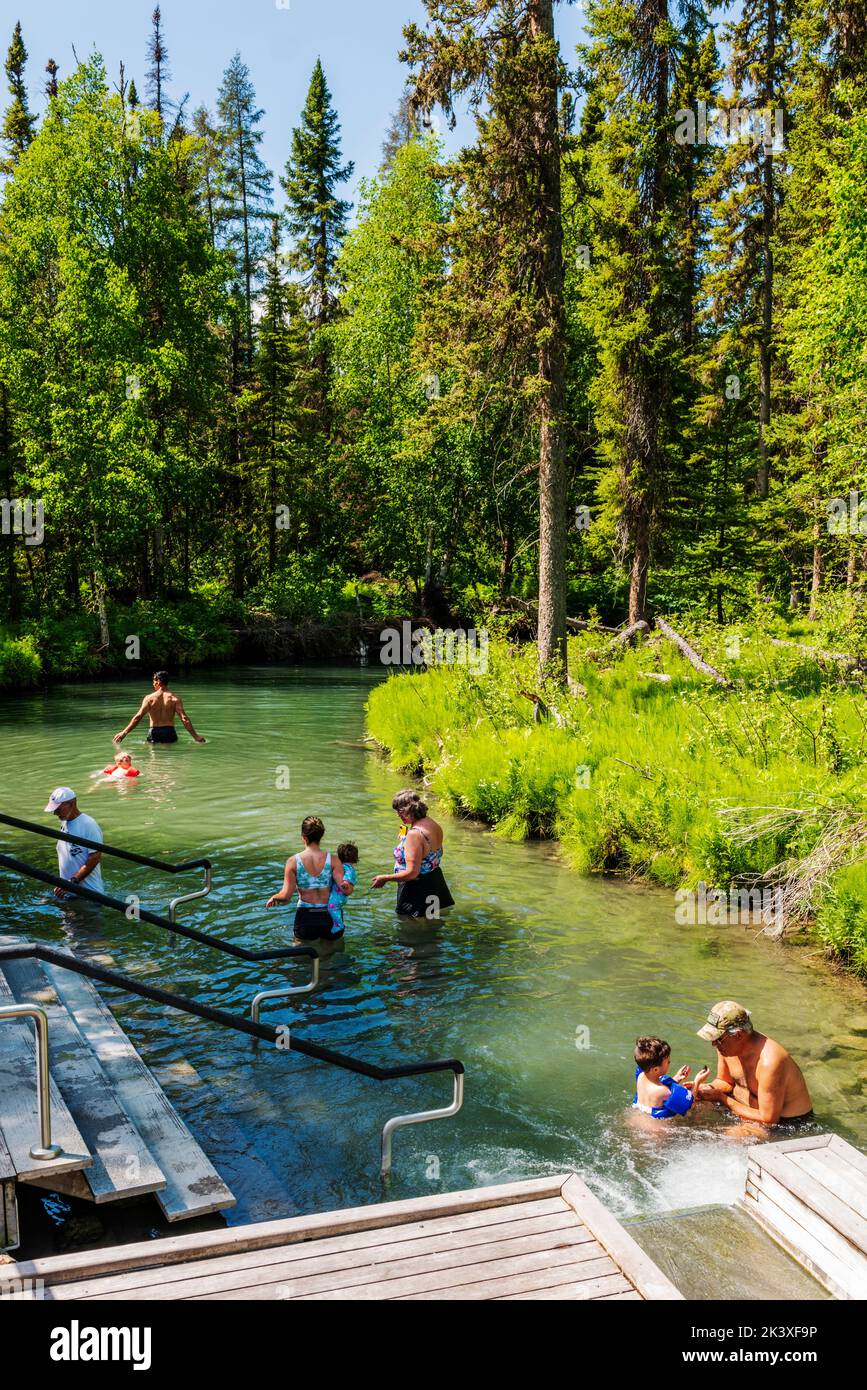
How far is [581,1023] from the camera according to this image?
9.02 m

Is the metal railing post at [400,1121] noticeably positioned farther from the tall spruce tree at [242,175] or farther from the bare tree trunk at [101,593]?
the tall spruce tree at [242,175]

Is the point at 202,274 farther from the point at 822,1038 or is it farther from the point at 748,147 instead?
the point at 822,1038

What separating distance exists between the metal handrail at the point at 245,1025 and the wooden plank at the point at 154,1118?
790 millimetres

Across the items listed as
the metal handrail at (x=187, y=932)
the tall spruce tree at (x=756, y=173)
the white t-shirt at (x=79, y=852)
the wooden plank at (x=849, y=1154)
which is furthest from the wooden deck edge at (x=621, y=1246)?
the tall spruce tree at (x=756, y=173)

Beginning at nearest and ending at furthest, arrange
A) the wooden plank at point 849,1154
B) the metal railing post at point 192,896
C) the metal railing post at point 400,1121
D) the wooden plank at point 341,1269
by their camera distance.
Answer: the wooden plank at point 341,1269 → the wooden plank at point 849,1154 → the metal railing post at point 400,1121 → the metal railing post at point 192,896

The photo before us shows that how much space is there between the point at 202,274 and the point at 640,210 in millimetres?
25710

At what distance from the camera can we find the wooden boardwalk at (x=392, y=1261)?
14.7 feet

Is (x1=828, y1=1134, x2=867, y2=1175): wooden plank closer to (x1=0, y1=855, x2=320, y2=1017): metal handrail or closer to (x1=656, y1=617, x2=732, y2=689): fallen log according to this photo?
(x1=0, y1=855, x2=320, y2=1017): metal handrail

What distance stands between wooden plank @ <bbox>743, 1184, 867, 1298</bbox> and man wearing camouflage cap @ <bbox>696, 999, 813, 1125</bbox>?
4.87ft

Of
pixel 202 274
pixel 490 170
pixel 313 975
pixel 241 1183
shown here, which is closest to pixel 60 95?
pixel 202 274

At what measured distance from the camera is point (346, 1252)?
4.79 metres

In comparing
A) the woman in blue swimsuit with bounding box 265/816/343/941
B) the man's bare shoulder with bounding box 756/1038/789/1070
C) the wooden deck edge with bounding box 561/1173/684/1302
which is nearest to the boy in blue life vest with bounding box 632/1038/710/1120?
the man's bare shoulder with bounding box 756/1038/789/1070

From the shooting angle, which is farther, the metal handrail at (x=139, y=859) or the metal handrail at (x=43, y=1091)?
the metal handrail at (x=139, y=859)

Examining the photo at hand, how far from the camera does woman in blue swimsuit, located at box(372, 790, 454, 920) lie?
11.0 meters
